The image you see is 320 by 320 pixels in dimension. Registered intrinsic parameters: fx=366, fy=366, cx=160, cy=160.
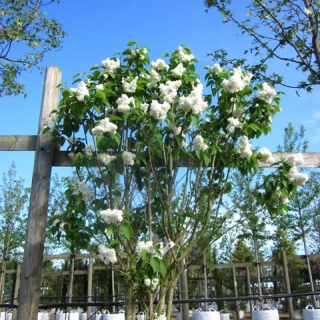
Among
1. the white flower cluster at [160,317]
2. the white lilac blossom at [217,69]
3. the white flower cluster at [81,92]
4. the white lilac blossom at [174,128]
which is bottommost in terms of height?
the white flower cluster at [160,317]

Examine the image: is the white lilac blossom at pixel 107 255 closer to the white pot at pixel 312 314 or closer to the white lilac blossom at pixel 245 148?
the white lilac blossom at pixel 245 148

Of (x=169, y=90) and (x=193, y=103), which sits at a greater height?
(x=169, y=90)

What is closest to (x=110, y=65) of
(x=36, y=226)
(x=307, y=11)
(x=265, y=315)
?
(x=36, y=226)

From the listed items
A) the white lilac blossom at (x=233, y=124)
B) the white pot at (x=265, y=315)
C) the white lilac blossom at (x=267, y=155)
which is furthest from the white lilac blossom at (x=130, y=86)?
the white pot at (x=265, y=315)

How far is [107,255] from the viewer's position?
191 centimetres

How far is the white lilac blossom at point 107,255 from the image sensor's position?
1903 millimetres

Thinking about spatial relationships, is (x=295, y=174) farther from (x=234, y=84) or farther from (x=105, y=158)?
(x=105, y=158)

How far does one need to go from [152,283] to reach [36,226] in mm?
838

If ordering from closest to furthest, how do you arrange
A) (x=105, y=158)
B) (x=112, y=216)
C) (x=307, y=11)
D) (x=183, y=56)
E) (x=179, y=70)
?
(x=112, y=216) < (x=105, y=158) < (x=179, y=70) < (x=183, y=56) < (x=307, y=11)

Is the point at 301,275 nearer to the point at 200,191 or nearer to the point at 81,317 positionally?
the point at 81,317

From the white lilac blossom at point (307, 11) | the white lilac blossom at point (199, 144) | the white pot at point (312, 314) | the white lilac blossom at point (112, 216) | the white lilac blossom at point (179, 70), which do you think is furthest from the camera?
the white lilac blossom at point (307, 11)

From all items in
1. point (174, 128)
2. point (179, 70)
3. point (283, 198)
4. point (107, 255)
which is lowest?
point (107, 255)

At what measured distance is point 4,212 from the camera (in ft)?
32.3

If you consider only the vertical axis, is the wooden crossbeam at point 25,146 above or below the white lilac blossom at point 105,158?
above
